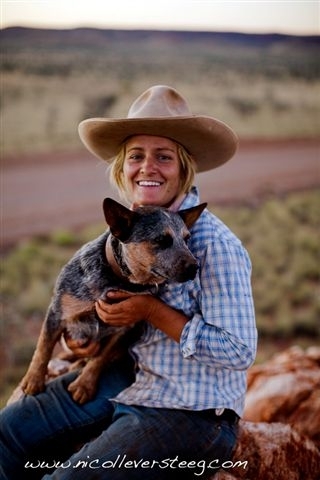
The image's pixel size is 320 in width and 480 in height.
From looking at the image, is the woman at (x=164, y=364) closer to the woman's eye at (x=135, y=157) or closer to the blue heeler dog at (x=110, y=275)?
the woman's eye at (x=135, y=157)

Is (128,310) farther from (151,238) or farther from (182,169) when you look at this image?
(182,169)

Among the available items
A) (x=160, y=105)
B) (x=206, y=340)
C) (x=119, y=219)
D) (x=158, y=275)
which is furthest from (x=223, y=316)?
(x=160, y=105)

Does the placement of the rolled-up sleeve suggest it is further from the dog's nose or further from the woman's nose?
the woman's nose

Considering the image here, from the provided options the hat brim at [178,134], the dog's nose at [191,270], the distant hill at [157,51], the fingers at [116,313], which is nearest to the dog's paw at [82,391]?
the fingers at [116,313]

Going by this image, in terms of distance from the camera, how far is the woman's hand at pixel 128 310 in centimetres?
313

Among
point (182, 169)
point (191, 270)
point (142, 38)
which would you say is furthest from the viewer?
point (142, 38)

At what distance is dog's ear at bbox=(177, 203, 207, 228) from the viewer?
317cm

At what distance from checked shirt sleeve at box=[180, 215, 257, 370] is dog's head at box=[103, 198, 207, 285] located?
0.17 m

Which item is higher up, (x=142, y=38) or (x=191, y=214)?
(x=142, y=38)

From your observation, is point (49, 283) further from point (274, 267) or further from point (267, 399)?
point (267, 399)

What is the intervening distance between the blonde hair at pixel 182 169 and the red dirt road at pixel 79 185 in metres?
8.11

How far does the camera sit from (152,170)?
3.31 metres

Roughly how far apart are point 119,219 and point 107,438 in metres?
1.18

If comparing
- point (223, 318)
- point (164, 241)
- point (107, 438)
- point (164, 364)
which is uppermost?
point (164, 241)
